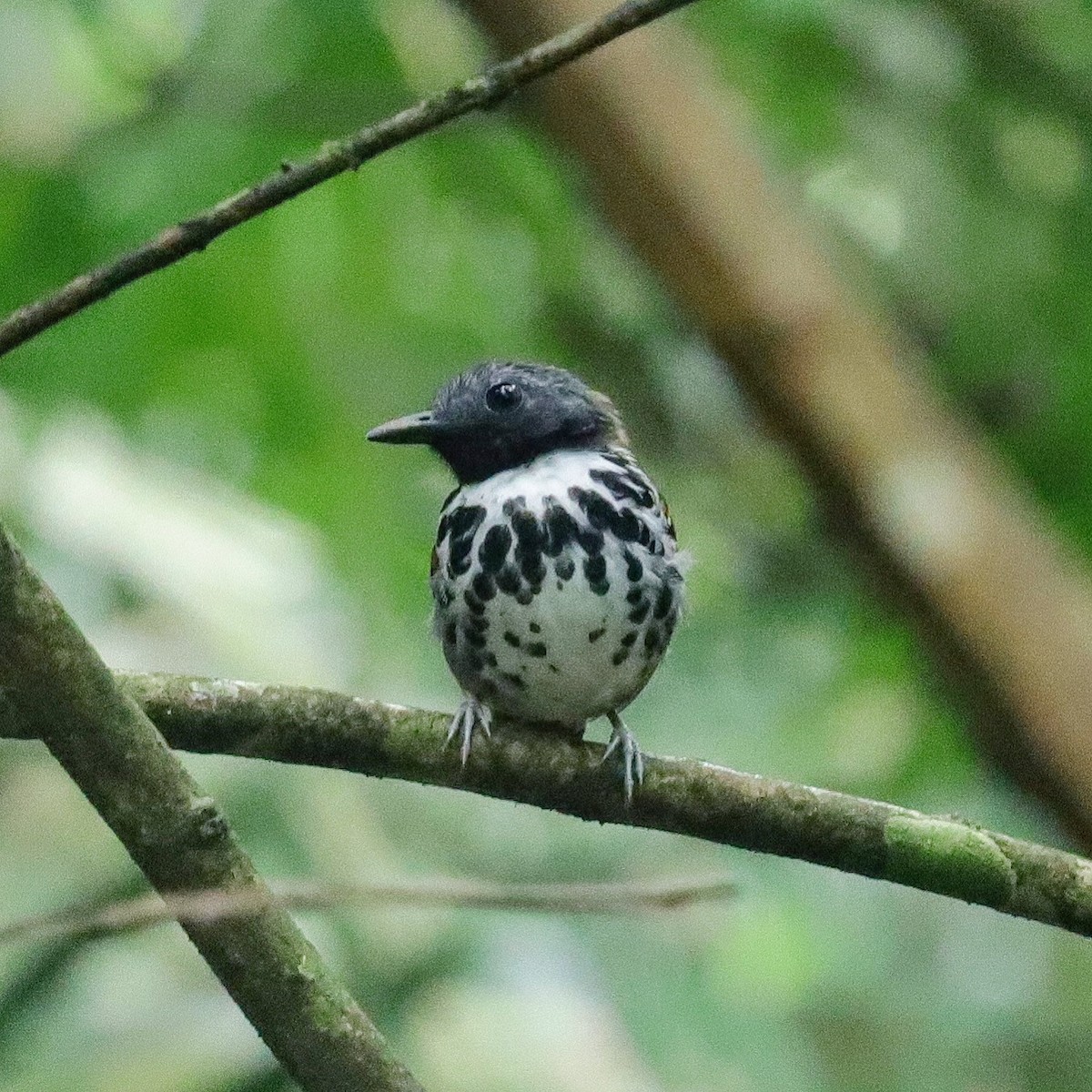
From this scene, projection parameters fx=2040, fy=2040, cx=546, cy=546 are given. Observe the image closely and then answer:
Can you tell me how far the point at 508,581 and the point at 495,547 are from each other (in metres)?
0.10

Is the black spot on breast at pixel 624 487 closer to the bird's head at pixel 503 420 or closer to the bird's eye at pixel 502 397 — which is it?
the bird's head at pixel 503 420

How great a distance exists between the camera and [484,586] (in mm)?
4238

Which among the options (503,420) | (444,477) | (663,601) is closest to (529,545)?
(663,601)

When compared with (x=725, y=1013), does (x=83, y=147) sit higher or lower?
higher

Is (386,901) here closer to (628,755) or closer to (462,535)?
(628,755)

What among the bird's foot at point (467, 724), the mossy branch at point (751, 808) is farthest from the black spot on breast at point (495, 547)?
the mossy branch at point (751, 808)

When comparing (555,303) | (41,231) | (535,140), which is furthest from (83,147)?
(555,303)

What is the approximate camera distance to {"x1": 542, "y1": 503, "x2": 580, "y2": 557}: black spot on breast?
424 cm

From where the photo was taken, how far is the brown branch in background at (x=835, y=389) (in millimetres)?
4898

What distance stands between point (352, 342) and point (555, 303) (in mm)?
766

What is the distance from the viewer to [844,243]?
22.5 feet

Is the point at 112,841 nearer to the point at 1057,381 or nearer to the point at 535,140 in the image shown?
the point at 535,140

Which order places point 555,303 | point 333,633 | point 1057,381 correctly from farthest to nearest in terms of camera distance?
point 555,303 < point 1057,381 < point 333,633

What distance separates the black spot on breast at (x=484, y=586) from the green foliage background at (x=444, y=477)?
2.03 ft
